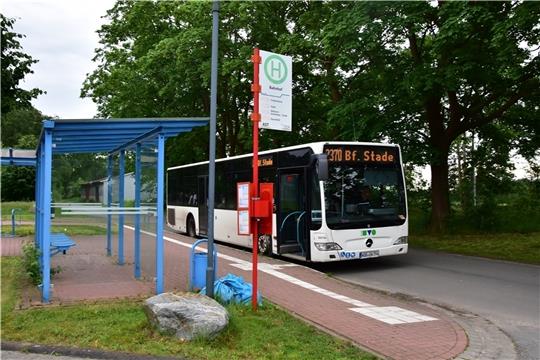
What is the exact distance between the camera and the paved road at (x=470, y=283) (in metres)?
7.93

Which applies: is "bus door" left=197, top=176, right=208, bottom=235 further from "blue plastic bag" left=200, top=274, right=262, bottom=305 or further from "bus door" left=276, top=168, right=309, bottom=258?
"blue plastic bag" left=200, top=274, right=262, bottom=305

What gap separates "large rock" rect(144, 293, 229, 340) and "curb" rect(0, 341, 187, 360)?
532 mm

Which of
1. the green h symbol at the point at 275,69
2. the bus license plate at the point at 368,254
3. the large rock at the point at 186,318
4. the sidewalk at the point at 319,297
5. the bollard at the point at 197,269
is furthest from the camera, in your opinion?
the bus license plate at the point at 368,254

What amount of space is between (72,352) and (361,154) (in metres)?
8.34

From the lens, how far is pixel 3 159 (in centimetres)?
1523

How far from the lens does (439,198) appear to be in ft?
65.0

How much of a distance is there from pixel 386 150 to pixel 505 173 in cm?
1310

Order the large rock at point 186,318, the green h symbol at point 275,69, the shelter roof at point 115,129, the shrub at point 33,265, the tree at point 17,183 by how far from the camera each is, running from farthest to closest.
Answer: the tree at point 17,183 < the shrub at point 33,265 < the shelter roof at point 115,129 < the green h symbol at point 275,69 < the large rock at point 186,318

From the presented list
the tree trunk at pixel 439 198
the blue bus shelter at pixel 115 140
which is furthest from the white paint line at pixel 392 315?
the tree trunk at pixel 439 198

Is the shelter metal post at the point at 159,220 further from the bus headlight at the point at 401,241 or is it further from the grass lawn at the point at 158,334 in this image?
the bus headlight at the point at 401,241

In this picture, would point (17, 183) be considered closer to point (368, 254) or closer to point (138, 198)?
point (138, 198)

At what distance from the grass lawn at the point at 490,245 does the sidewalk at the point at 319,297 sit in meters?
6.09

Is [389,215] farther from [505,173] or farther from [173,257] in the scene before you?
[505,173]

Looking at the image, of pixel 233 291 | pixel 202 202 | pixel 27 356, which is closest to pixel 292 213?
pixel 233 291
